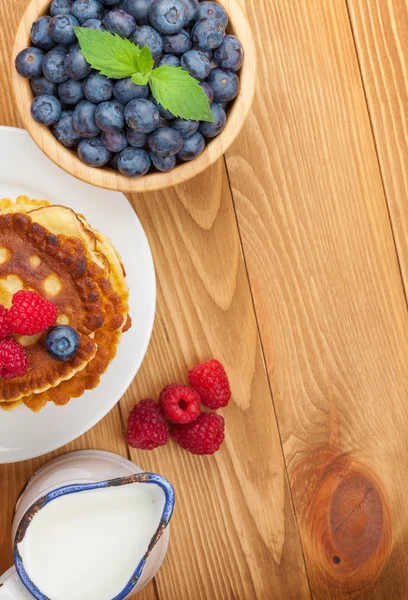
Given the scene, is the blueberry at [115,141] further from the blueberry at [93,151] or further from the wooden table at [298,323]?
the wooden table at [298,323]

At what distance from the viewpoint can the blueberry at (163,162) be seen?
127 cm

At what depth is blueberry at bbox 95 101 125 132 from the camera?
3.95ft

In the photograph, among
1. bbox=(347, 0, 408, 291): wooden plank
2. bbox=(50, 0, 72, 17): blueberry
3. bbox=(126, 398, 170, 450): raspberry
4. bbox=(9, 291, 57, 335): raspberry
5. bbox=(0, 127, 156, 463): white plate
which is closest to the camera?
bbox=(9, 291, 57, 335): raspberry

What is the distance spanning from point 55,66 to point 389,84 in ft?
2.79

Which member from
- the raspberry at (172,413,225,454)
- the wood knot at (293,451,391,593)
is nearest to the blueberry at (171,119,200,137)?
the raspberry at (172,413,225,454)

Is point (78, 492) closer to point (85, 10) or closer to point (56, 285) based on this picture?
point (56, 285)

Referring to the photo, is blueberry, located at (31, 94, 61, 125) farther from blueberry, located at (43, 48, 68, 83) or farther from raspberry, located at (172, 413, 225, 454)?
raspberry, located at (172, 413, 225, 454)

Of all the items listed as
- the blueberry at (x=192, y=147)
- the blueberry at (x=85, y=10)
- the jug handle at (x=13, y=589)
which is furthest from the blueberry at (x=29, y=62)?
the jug handle at (x=13, y=589)

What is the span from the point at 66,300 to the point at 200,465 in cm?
60

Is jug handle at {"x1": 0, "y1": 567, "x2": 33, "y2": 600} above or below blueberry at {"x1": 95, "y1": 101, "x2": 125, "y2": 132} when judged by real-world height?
below

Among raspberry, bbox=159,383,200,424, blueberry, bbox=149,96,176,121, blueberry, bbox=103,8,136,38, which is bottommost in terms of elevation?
raspberry, bbox=159,383,200,424

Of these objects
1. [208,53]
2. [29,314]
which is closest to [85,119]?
[208,53]

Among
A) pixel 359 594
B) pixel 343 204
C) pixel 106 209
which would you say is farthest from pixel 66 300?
pixel 359 594

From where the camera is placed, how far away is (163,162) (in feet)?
4.17
